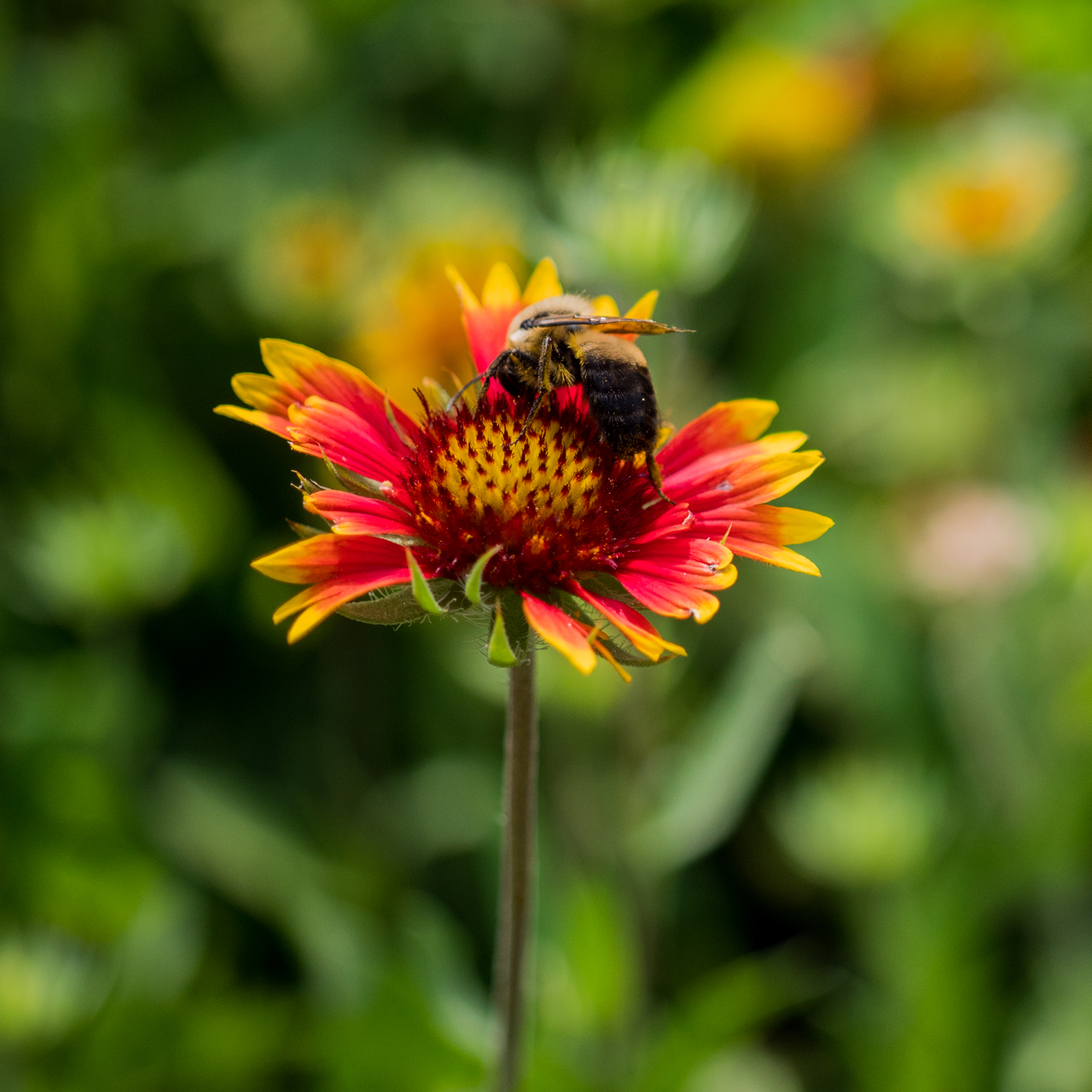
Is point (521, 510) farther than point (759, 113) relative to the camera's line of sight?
No

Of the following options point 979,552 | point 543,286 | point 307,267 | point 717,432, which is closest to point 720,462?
point 717,432

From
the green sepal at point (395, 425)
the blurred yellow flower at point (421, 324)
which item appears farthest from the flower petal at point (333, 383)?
the blurred yellow flower at point (421, 324)

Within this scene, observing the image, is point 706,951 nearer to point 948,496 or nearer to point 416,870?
point 416,870

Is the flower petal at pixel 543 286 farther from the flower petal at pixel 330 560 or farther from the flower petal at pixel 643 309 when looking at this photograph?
the flower petal at pixel 330 560

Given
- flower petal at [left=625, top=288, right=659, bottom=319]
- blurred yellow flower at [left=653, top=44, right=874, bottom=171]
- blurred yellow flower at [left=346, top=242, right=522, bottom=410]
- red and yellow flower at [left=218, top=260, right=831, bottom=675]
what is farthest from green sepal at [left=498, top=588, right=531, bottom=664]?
blurred yellow flower at [left=653, top=44, right=874, bottom=171]

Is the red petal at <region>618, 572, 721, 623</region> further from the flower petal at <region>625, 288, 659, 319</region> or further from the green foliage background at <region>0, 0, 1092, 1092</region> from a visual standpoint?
the green foliage background at <region>0, 0, 1092, 1092</region>

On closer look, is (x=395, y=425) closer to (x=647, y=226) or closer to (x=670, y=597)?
(x=670, y=597)
